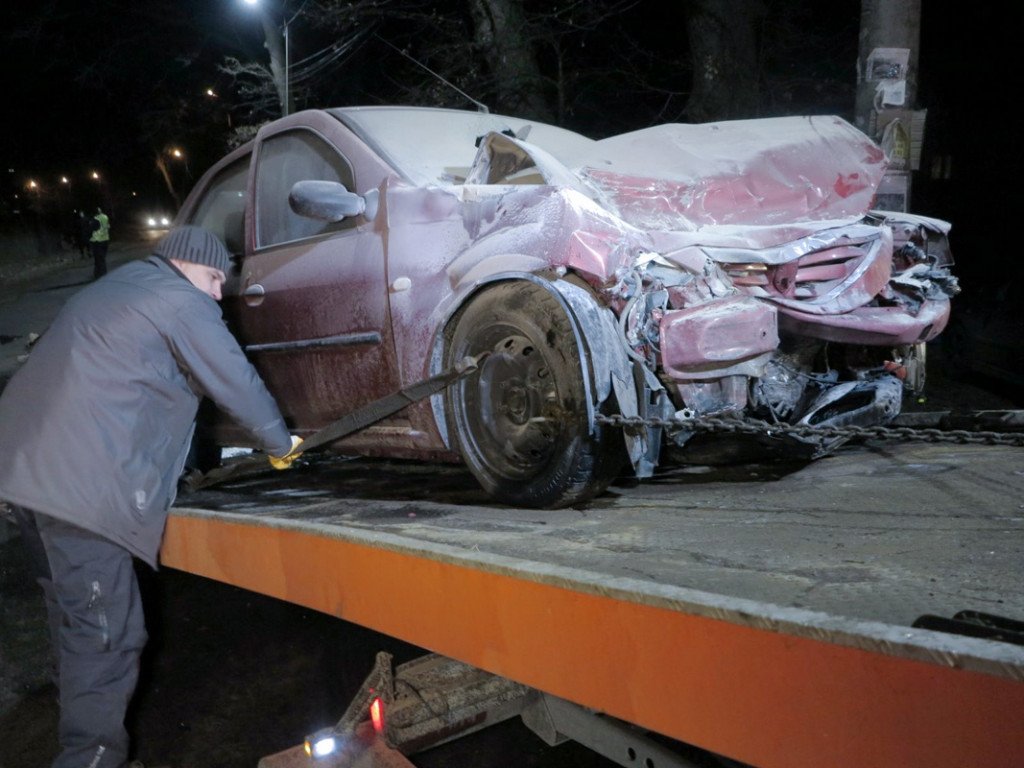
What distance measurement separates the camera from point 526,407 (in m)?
2.61

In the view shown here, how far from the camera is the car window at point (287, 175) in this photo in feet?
11.7

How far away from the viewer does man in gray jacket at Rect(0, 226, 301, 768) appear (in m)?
2.62

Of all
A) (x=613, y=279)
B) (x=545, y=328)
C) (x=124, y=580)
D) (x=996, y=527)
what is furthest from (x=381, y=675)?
(x=996, y=527)

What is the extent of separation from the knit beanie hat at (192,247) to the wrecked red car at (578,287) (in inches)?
13.9

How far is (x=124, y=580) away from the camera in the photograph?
2.75 metres

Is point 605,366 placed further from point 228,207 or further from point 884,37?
point 884,37

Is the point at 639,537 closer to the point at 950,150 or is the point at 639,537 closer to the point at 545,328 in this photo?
the point at 545,328

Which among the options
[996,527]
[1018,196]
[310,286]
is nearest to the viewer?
[996,527]

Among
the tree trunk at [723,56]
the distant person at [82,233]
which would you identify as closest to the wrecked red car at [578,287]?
the tree trunk at [723,56]

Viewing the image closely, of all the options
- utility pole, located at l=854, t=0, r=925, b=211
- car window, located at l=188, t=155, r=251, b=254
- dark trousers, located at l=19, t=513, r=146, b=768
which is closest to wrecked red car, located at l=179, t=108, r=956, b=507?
car window, located at l=188, t=155, r=251, b=254

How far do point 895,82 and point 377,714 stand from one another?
185 inches

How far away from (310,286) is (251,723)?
5.96 ft

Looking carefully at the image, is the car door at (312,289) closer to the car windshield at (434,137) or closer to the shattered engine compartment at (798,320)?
the car windshield at (434,137)

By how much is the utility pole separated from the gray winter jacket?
13.6ft
